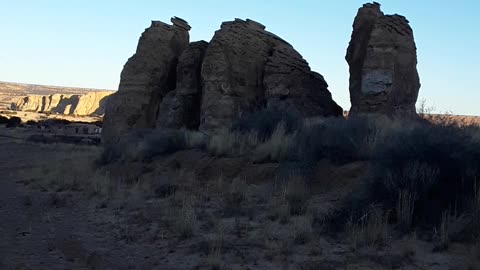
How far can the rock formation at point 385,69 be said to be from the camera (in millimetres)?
21516

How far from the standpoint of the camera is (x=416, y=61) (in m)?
23.0

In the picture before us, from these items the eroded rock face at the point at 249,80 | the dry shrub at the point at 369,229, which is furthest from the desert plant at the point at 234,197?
the eroded rock face at the point at 249,80

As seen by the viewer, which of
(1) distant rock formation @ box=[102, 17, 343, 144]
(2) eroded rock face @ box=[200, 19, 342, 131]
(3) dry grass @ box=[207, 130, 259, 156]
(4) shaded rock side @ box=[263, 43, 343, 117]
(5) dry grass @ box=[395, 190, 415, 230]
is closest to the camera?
(5) dry grass @ box=[395, 190, 415, 230]

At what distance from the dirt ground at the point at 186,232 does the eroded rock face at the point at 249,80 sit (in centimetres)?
Result: 765

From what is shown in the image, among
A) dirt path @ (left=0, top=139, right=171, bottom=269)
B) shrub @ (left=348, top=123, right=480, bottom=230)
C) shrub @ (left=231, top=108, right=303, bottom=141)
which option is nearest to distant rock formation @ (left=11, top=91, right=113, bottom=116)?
shrub @ (left=231, top=108, right=303, bottom=141)

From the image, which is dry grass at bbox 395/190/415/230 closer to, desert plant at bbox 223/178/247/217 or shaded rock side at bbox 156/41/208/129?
desert plant at bbox 223/178/247/217

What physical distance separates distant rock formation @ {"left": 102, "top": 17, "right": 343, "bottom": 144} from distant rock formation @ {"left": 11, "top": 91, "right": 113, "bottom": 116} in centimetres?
9635

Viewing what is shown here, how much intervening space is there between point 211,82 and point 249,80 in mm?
1676

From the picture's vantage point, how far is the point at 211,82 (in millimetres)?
24688

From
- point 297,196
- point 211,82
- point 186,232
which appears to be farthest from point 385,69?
point 186,232

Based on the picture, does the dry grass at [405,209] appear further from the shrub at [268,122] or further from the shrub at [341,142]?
the shrub at [268,122]

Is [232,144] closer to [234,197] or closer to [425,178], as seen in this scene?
[234,197]

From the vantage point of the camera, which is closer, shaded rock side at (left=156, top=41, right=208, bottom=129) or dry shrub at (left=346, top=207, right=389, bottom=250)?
dry shrub at (left=346, top=207, right=389, bottom=250)

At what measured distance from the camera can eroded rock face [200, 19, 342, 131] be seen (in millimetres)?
24203
